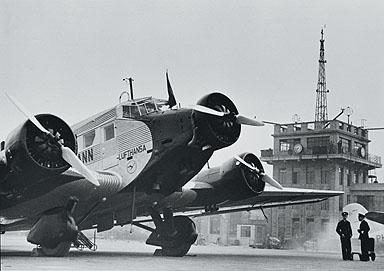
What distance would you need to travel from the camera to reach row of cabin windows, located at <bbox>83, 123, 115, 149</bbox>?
1579cm

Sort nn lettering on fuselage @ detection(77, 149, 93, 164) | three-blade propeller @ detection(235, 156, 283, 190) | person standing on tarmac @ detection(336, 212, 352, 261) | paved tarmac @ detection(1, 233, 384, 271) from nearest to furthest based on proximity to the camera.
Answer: paved tarmac @ detection(1, 233, 384, 271) → nn lettering on fuselage @ detection(77, 149, 93, 164) → three-blade propeller @ detection(235, 156, 283, 190) → person standing on tarmac @ detection(336, 212, 352, 261)

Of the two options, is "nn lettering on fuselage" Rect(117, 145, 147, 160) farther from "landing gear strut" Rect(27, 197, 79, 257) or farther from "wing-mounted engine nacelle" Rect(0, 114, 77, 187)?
"wing-mounted engine nacelle" Rect(0, 114, 77, 187)

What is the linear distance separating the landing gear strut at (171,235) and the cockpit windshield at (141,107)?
3.38 meters

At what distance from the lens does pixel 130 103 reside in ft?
50.1

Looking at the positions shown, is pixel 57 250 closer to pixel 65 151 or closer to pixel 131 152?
pixel 65 151

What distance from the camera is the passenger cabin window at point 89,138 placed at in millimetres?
16406

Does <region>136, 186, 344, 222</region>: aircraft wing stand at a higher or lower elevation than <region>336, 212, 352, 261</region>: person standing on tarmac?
higher

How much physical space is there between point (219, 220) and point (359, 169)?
13.3 meters

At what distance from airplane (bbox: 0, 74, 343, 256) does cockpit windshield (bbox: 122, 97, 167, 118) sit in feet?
0.09

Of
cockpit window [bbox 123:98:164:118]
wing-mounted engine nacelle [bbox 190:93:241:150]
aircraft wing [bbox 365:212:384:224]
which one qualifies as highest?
cockpit window [bbox 123:98:164:118]

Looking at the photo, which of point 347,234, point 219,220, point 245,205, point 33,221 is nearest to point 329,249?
point 219,220

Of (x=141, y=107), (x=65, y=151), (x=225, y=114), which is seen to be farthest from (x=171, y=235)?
(x=65, y=151)

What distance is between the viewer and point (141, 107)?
1509 cm

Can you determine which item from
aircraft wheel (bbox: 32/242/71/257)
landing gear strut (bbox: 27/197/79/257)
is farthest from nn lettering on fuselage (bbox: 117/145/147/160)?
aircraft wheel (bbox: 32/242/71/257)
